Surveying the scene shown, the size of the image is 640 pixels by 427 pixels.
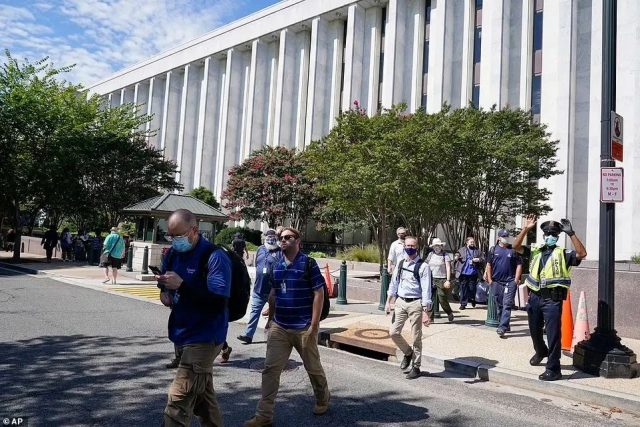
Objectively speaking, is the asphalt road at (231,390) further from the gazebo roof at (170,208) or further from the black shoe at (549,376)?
the gazebo roof at (170,208)

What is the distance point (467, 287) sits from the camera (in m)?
11.6

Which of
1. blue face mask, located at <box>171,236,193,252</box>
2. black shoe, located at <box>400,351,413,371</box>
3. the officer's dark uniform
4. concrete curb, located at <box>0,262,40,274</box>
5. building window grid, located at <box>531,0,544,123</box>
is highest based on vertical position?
building window grid, located at <box>531,0,544,123</box>

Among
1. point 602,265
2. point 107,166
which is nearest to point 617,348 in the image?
point 602,265

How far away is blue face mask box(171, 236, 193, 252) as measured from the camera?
11.2 feet

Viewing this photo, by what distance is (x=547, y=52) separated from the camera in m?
25.8

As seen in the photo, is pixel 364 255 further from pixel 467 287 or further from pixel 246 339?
pixel 246 339

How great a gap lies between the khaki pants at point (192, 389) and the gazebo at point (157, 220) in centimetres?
1508

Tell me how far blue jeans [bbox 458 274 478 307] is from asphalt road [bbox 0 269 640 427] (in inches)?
204

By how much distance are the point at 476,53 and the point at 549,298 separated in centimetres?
2682

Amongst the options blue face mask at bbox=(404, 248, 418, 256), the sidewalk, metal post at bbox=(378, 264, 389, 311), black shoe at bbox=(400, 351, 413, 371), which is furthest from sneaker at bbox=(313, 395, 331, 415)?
metal post at bbox=(378, 264, 389, 311)

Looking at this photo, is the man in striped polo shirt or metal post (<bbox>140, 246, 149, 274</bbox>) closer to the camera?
the man in striped polo shirt

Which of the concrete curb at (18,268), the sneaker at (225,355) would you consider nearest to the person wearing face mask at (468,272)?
the sneaker at (225,355)

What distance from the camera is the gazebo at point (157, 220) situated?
18.2m

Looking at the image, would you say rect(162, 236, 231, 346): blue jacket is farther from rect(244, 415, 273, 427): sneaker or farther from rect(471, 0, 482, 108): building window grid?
rect(471, 0, 482, 108): building window grid
